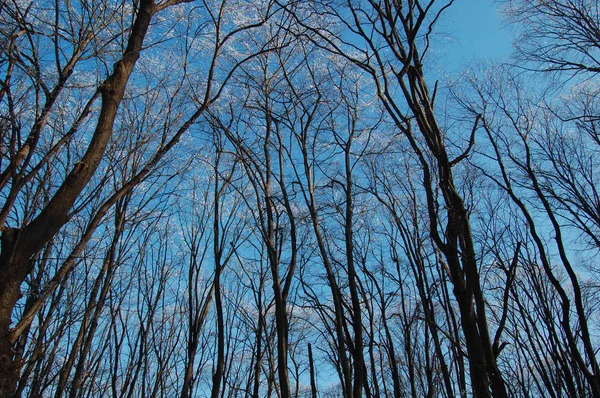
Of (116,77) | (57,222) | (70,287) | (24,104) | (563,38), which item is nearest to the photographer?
(57,222)

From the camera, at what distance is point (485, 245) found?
7047 mm

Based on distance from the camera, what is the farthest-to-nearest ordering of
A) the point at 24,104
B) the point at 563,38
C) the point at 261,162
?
the point at 261,162
the point at 563,38
the point at 24,104

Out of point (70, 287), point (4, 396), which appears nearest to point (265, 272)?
point (70, 287)

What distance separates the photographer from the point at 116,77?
2.66 metres

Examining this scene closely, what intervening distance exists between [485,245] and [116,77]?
652 centimetres

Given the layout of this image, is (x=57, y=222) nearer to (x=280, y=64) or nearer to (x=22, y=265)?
(x=22, y=265)

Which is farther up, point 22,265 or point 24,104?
point 24,104

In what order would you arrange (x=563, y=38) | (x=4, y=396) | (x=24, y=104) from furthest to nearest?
(x=563, y=38), (x=24, y=104), (x=4, y=396)

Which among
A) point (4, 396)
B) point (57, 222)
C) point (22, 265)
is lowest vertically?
point (4, 396)

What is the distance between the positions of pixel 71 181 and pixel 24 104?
138cm

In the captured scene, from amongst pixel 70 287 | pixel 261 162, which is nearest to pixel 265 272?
pixel 261 162

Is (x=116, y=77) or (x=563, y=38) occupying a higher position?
(x=563, y=38)

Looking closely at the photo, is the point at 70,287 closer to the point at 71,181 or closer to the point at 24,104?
the point at 24,104

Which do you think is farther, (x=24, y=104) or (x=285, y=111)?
(x=285, y=111)
